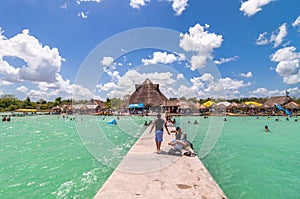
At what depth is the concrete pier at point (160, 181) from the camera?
10.9 feet

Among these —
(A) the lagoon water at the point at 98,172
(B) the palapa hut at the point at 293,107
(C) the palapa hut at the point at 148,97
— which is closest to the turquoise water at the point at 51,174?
(A) the lagoon water at the point at 98,172

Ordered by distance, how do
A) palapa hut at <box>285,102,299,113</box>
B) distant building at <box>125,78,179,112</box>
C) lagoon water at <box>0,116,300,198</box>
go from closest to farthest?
lagoon water at <box>0,116,300,198</box> → palapa hut at <box>285,102,299,113</box> → distant building at <box>125,78,179,112</box>

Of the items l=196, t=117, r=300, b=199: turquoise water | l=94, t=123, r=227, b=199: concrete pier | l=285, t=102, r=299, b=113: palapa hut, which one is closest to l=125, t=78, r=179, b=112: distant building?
l=285, t=102, r=299, b=113: palapa hut

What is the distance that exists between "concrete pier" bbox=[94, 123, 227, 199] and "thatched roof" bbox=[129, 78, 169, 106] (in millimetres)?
39034

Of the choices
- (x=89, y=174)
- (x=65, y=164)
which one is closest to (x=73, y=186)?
(x=89, y=174)

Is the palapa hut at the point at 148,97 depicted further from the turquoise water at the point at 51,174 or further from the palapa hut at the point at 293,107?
the turquoise water at the point at 51,174

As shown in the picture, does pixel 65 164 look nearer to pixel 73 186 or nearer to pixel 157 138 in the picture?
pixel 73 186

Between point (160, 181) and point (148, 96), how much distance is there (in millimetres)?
41875

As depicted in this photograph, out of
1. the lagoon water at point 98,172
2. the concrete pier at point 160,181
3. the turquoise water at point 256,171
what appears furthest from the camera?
the turquoise water at point 256,171

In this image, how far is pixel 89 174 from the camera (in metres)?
6.27

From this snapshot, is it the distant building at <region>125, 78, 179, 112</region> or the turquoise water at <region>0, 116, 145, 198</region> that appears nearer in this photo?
the turquoise water at <region>0, 116, 145, 198</region>

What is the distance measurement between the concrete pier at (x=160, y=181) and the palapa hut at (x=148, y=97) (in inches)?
1513

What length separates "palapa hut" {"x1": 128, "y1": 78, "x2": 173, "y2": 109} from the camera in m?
44.6

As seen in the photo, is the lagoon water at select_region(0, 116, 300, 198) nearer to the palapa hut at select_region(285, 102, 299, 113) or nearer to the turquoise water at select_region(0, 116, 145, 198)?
the turquoise water at select_region(0, 116, 145, 198)
